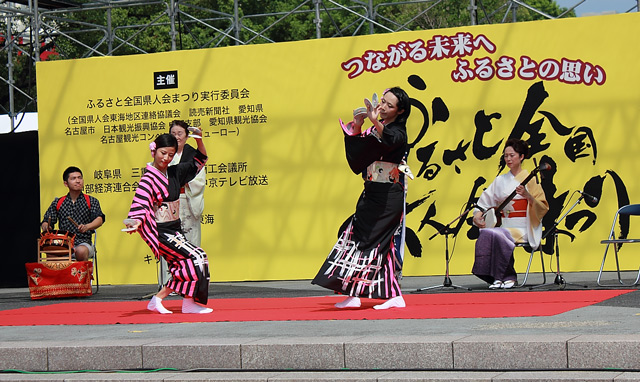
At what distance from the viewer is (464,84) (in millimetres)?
9438

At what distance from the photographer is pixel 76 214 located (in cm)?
896

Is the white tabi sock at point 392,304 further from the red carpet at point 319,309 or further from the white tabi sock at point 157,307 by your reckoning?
the white tabi sock at point 157,307

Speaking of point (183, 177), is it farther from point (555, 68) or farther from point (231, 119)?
point (555, 68)

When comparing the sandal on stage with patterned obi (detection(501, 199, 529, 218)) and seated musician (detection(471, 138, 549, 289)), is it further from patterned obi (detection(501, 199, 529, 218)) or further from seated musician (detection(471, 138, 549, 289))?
patterned obi (detection(501, 199, 529, 218))

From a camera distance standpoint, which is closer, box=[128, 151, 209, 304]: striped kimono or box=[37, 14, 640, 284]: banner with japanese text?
box=[128, 151, 209, 304]: striped kimono

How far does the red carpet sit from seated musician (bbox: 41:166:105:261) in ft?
4.51

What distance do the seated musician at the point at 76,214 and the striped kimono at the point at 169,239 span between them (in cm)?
249

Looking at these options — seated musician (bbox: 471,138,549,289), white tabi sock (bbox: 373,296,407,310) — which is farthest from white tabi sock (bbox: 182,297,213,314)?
seated musician (bbox: 471,138,549,289)

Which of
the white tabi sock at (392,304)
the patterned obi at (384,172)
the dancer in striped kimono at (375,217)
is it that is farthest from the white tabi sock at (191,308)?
the patterned obi at (384,172)

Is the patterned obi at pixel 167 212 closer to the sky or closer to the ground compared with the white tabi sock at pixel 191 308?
closer to the sky

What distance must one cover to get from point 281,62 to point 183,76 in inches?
42.4

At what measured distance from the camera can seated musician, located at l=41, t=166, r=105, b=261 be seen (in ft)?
29.2

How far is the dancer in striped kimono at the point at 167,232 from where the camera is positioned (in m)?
6.47

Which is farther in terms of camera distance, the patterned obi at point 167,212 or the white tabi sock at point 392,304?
the patterned obi at point 167,212
